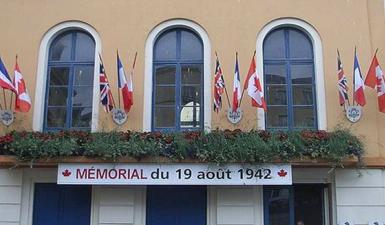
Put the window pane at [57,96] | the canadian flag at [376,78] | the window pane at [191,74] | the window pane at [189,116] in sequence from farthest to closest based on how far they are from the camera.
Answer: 1. the window pane at [57,96]
2. the window pane at [191,74]
3. the window pane at [189,116]
4. the canadian flag at [376,78]

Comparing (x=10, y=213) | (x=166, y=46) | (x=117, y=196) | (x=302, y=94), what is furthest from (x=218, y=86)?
(x=10, y=213)

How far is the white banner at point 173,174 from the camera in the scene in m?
10.6

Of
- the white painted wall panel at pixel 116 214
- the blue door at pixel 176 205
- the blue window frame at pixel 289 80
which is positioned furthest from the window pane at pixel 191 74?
the white painted wall panel at pixel 116 214

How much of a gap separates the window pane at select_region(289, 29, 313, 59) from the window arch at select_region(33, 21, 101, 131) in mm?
4242

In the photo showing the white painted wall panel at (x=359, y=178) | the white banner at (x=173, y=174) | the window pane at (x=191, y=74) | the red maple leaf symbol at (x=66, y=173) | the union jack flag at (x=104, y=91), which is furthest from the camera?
the window pane at (x=191, y=74)

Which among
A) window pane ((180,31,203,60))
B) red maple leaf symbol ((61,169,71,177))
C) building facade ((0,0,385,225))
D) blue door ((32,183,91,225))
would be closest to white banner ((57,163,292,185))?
red maple leaf symbol ((61,169,71,177))

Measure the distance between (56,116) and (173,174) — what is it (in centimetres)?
319

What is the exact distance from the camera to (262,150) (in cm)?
1048

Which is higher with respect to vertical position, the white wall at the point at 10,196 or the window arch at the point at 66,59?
the window arch at the point at 66,59

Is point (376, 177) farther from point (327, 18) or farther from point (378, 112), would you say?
point (327, 18)

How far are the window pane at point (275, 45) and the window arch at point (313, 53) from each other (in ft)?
0.29

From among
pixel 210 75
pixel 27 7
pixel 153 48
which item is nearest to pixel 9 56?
pixel 27 7

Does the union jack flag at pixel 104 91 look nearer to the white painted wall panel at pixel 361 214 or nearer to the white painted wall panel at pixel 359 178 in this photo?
the white painted wall panel at pixel 359 178

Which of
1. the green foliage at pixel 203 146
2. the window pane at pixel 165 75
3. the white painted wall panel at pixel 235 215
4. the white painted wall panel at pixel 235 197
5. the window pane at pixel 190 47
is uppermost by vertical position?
the window pane at pixel 190 47
